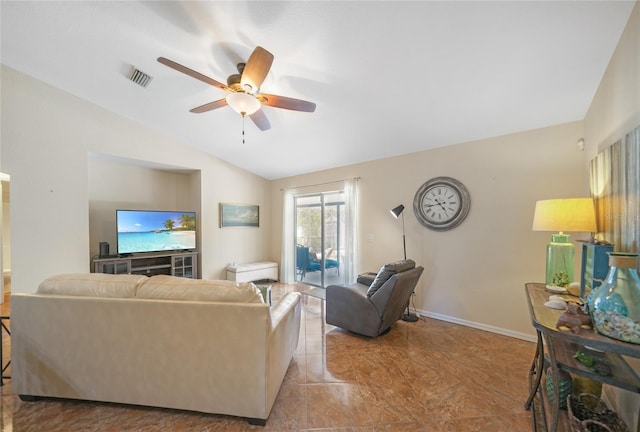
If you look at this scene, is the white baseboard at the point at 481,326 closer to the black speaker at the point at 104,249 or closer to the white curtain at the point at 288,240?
the white curtain at the point at 288,240

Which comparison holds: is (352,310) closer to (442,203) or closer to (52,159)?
(442,203)

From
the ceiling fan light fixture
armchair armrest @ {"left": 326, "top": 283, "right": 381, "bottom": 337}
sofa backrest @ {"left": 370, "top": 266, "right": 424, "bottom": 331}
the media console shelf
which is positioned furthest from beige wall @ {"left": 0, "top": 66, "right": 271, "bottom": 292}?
sofa backrest @ {"left": 370, "top": 266, "right": 424, "bottom": 331}

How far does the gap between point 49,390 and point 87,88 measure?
3427mm

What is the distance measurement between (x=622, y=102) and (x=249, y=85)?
8.60 feet

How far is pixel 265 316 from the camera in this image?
1.61 meters

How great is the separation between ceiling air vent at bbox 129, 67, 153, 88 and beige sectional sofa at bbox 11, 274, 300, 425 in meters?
2.24

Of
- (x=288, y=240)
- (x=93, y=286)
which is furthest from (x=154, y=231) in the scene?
(x=93, y=286)

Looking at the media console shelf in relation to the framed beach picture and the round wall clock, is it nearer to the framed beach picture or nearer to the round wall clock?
the framed beach picture

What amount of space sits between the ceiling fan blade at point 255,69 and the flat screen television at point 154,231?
3.41 meters

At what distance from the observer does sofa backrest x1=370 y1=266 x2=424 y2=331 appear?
2668 millimetres

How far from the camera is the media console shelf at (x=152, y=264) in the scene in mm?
3910

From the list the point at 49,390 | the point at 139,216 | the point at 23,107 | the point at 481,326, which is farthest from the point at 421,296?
the point at 23,107

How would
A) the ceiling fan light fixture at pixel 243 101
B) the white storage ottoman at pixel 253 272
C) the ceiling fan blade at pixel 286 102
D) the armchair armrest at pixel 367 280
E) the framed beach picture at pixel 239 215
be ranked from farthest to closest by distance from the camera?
the framed beach picture at pixel 239 215 < the white storage ottoman at pixel 253 272 < the armchair armrest at pixel 367 280 < the ceiling fan blade at pixel 286 102 < the ceiling fan light fixture at pixel 243 101

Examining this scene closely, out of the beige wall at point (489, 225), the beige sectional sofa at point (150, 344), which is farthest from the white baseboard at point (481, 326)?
the beige sectional sofa at point (150, 344)
